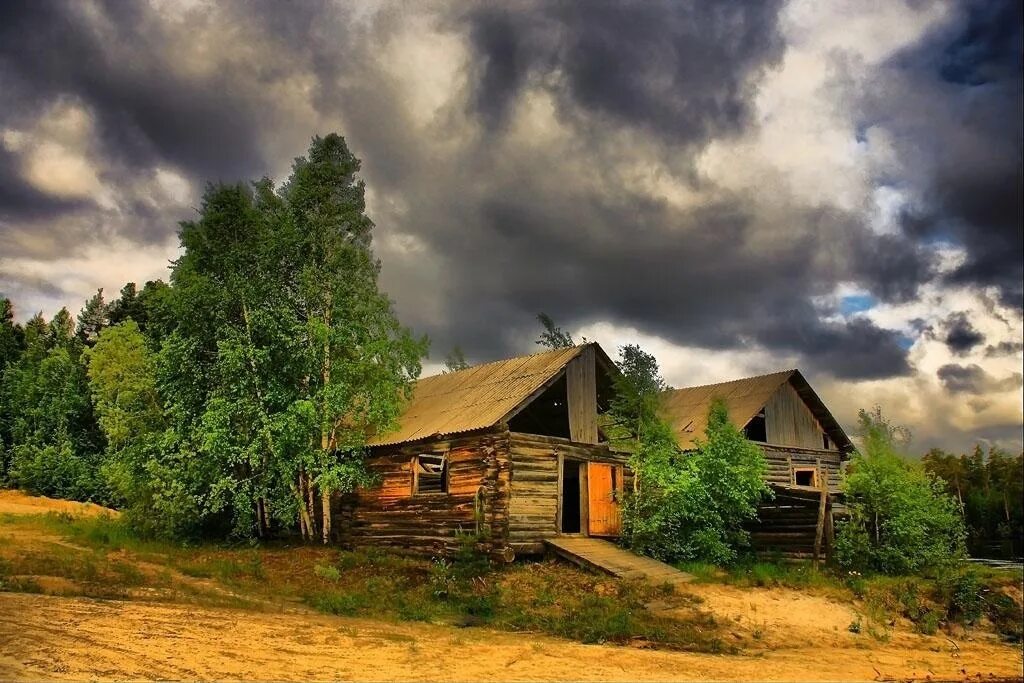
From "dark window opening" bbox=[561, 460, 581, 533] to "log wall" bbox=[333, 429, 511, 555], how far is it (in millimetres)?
5777

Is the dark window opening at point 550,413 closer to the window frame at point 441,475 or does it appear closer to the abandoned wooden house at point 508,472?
the abandoned wooden house at point 508,472

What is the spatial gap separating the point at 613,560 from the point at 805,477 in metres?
15.7

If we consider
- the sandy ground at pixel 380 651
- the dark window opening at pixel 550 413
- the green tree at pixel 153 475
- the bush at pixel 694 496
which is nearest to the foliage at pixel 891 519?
the bush at pixel 694 496

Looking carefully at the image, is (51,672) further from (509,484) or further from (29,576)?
(509,484)

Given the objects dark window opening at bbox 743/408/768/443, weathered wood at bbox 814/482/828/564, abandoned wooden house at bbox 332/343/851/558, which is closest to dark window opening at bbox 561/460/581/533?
abandoned wooden house at bbox 332/343/851/558

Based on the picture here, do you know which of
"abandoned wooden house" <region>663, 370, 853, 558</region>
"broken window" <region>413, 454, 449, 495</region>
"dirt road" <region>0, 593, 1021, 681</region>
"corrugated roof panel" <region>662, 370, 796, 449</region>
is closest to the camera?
"dirt road" <region>0, 593, 1021, 681</region>

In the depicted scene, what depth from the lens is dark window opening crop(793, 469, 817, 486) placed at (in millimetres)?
29453

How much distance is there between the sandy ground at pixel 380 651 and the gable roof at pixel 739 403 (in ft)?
43.0

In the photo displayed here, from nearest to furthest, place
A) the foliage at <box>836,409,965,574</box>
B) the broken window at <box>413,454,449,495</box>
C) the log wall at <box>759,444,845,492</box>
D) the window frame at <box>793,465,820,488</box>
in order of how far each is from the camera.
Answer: the foliage at <box>836,409,965,574</box>
the broken window at <box>413,454,449,495</box>
the log wall at <box>759,444,845,492</box>
the window frame at <box>793,465,820,488</box>

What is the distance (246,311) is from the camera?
70.9 ft

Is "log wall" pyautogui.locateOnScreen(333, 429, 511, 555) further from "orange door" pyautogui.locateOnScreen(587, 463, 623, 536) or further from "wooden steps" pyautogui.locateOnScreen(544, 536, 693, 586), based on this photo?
"orange door" pyautogui.locateOnScreen(587, 463, 623, 536)

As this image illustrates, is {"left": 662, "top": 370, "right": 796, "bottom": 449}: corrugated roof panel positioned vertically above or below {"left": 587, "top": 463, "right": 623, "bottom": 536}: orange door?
above

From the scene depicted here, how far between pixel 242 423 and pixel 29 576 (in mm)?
7755

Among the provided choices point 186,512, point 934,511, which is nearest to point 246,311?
point 186,512
